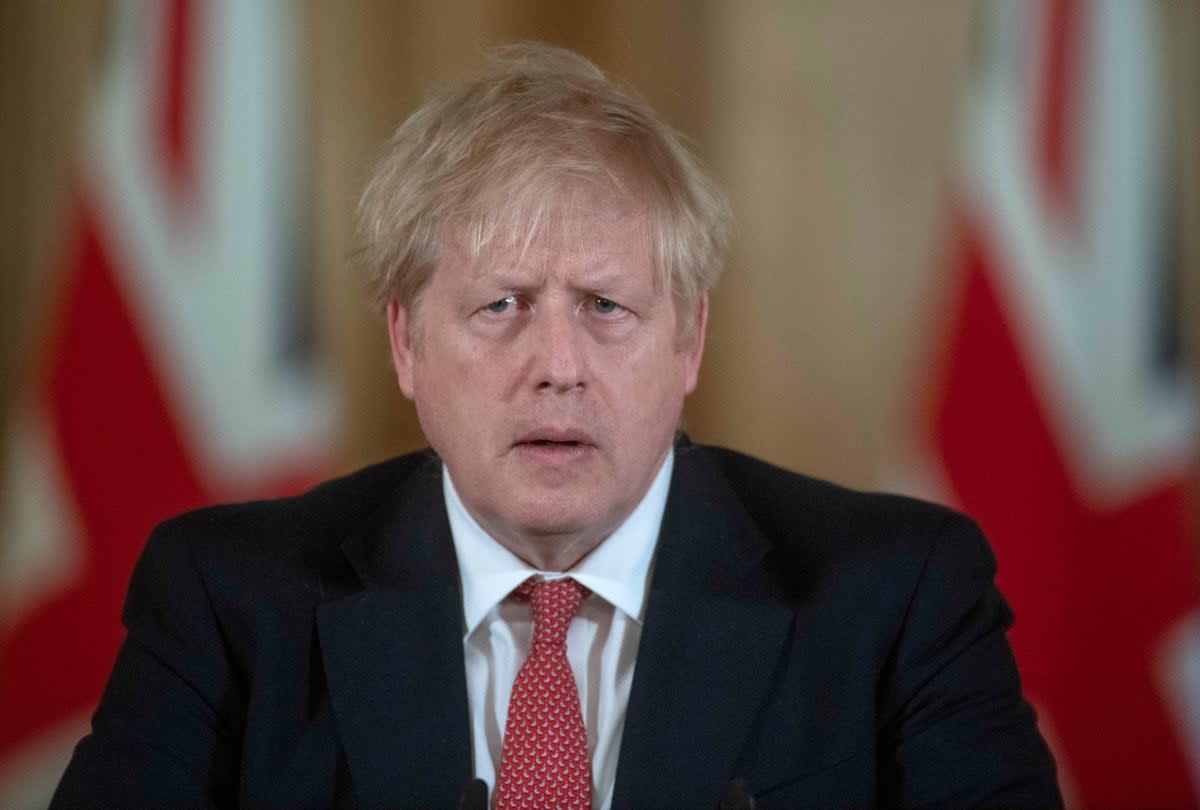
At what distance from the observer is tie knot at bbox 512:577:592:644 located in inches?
58.9

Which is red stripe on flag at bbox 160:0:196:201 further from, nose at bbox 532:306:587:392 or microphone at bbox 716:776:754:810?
microphone at bbox 716:776:754:810

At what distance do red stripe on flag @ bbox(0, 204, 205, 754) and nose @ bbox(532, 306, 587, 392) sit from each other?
1.28m

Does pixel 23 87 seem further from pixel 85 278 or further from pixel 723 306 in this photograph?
pixel 723 306

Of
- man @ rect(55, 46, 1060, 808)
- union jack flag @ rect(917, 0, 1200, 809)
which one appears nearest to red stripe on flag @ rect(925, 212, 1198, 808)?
union jack flag @ rect(917, 0, 1200, 809)

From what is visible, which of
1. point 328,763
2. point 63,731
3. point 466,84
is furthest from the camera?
point 63,731

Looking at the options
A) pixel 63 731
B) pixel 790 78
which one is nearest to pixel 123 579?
pixel 63 731

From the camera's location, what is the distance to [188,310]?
2477mm

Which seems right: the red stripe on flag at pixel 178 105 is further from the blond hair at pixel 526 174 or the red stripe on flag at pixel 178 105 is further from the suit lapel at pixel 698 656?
the suit lapel at pixel 698 656

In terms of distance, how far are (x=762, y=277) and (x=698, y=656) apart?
117 cm

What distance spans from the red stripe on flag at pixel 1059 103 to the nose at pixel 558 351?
1.38 m

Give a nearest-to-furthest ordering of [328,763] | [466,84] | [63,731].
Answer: [328,763] < [466,84] < [63,731]

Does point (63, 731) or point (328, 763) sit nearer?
point (328, 763)

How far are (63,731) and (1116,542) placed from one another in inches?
80.1

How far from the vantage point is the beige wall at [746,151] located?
2.46 m
